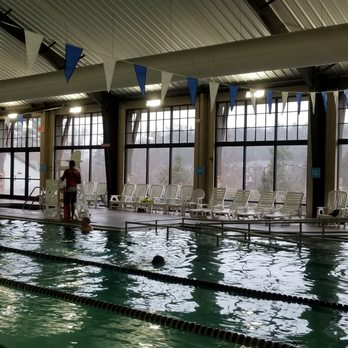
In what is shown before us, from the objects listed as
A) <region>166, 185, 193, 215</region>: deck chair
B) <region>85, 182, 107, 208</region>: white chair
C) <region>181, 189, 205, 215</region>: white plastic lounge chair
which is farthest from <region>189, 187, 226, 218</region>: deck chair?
<region>85, 182, 107, 208</region>: white chair

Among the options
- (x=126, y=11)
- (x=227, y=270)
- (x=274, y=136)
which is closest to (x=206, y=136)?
(x=274, y=136)

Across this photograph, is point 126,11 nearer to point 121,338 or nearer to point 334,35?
→ point 334,35

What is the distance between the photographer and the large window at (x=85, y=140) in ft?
65.1

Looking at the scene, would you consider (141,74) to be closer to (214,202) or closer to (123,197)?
(214,202)

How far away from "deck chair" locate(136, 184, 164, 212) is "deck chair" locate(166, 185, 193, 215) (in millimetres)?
672

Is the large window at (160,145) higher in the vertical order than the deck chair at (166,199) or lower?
higher

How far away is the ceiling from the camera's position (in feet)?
36.2

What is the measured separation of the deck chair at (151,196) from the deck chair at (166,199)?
0.14m

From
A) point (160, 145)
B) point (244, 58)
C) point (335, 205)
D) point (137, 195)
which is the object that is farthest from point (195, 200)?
point (244, 58)

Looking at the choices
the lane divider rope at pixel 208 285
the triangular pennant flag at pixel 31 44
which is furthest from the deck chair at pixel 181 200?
the triangular pennant flag at pixel 31 44

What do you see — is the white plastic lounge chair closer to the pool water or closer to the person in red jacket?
the person in red jacket

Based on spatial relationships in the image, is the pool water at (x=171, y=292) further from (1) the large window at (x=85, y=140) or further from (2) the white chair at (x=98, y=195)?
(1) the large window at (x=85, y=140)

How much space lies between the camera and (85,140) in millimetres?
20172

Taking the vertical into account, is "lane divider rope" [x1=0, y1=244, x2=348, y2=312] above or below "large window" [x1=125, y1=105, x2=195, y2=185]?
below
